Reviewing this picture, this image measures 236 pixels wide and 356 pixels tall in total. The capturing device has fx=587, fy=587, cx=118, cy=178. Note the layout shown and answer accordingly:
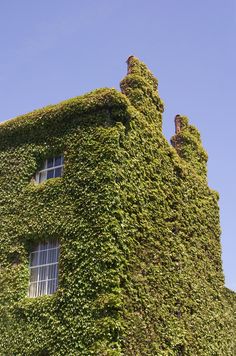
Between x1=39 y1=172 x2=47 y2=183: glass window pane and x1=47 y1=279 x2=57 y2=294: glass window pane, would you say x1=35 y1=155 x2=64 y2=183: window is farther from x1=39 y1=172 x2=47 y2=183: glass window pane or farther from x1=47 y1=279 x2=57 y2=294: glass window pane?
x1=47 y1=279 x2=57 y2=294: glass window pane

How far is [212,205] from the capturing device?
2878 cm

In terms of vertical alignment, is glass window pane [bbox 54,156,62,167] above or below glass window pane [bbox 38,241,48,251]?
above

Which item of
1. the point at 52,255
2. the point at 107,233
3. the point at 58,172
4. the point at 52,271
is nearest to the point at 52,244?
the point at 52,255

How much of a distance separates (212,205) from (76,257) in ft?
35.5

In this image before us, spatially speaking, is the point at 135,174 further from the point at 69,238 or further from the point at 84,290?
the point at 84,290

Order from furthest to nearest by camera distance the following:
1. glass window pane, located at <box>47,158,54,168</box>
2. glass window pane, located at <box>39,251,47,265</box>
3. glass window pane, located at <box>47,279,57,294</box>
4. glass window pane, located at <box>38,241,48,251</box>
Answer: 1. glass window pane, located at <box>47,158,54,168</box>
2. glass window pane, located at <box>38,241,48,251</box>
3. glass window pane, located at <box>39,251,47,265</box>
4. glass window pane, located at <box>47,279,57,294</box>

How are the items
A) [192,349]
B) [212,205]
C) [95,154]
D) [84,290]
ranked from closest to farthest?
[84,290] → [95,154] → [192,349] → [212,205]

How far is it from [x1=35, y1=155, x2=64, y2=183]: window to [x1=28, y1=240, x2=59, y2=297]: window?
2653 millimetres

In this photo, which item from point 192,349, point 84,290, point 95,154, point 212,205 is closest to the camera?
point 84,290

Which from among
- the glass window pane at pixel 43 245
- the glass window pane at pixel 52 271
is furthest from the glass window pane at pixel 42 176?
the glass window pane at pixel 52 271

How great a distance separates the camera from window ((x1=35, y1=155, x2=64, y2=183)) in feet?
73.4

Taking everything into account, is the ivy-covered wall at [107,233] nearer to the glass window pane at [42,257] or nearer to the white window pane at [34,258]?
the white window pane at [34,258]

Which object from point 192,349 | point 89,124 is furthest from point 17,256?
point 192,349

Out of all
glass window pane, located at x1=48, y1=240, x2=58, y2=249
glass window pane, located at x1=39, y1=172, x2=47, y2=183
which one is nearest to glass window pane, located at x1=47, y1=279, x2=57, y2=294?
glass window pane, located at x1=48, y1=240, x2=58, y2=249
